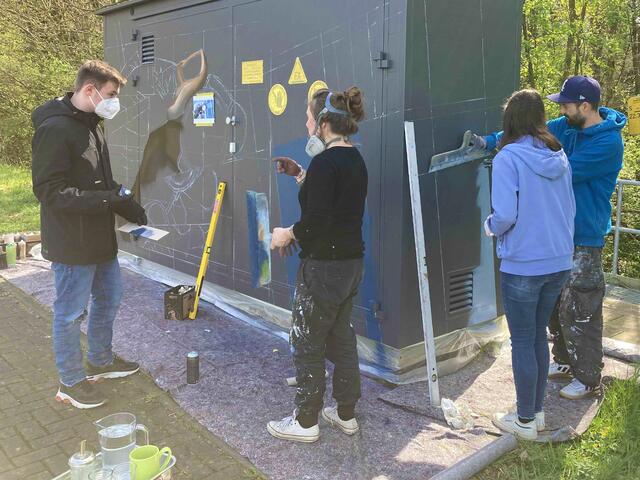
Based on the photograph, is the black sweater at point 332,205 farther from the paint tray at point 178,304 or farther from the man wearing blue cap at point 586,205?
the paint tray at point 178,304

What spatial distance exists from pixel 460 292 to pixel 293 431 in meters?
1.59

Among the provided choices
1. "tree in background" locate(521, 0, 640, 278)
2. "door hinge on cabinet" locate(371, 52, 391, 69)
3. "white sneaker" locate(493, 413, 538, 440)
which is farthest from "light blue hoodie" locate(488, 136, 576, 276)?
"tree in background" locate(521, 0, 640, 278)

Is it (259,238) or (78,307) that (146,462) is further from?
(259,238)

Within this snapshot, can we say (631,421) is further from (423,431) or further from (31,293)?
(31,293)

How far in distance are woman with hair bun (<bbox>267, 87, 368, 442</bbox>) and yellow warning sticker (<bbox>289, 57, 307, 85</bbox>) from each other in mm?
1237

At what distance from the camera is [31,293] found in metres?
5.62

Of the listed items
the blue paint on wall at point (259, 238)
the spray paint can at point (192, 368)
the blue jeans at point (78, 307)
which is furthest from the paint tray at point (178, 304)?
the spray paint can at point (192, 368)

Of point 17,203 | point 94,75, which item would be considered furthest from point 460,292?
point 17,203

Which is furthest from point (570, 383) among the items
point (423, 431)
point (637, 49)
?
point (637, 49)

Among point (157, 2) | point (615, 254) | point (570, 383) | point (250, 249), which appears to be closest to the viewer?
point (570, 383)

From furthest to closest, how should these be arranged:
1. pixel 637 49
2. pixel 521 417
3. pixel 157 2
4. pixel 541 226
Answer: pixel 637 49 < pixel 157 2 < pixel 521 417 < pixel 541 226

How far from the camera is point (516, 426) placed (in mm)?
3158

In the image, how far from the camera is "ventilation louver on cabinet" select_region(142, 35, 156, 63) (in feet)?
18.8

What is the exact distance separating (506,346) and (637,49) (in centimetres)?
800
